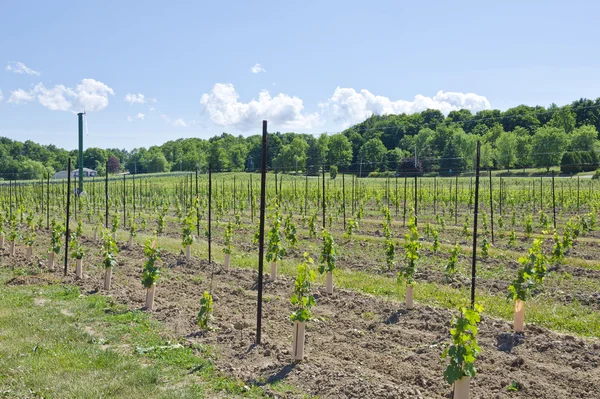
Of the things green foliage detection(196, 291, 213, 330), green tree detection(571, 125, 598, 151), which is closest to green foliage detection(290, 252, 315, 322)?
green foliage detection(196, 291, 213, 330)

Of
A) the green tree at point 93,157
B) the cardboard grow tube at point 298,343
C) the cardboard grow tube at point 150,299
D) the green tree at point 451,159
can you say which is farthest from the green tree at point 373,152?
the green tree at point 93,157

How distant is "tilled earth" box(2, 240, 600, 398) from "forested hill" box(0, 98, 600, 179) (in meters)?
25.1

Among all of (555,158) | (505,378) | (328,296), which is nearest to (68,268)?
(328,296)

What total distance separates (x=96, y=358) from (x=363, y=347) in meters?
3.58

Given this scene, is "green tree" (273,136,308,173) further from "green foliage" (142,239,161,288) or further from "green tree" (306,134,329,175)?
"green foliage" (142,239,161,288)

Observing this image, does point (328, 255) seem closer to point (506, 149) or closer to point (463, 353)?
point (463, 353)

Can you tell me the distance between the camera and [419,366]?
19.8ft

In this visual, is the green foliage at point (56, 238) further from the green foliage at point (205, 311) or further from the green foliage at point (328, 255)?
the green foliage at point (328, 255)

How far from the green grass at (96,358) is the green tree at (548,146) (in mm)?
52149

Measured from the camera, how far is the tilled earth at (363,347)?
5.46 meters

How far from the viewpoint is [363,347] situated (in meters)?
6.76

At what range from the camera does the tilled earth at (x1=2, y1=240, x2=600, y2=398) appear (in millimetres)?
5465

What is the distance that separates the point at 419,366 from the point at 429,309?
93.6 inches

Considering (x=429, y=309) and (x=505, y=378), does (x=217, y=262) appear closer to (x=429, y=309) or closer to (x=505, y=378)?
(x=429, y=309)
